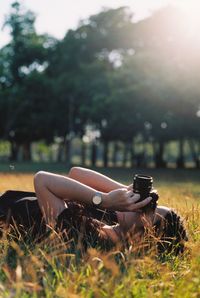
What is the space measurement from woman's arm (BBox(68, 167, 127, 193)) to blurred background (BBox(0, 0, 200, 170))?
28.9m

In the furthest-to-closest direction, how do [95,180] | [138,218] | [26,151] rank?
[26,151], [95,180], [138,218]

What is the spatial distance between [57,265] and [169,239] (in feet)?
4.21

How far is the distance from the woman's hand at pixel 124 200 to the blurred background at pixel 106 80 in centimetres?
2958

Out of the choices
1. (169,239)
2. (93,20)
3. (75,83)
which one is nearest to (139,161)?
(75,83)

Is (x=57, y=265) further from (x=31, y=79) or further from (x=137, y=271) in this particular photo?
(x=31, y=79)

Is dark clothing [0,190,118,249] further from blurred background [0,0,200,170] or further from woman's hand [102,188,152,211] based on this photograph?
blurred background [0,0,200,170]

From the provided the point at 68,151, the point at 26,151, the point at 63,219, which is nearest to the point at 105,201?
the point at 63,219

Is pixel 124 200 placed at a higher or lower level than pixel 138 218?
higher

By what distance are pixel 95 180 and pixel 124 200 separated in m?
0.87

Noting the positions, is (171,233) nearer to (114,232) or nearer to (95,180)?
(114,232)

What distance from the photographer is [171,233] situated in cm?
514

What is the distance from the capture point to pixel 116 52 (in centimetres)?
4666

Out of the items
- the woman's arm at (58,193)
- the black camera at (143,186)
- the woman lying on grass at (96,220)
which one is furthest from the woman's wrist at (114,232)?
the black camera at (143,186)

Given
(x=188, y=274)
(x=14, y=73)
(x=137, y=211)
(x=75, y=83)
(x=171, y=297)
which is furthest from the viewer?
(x=14, y=73)
